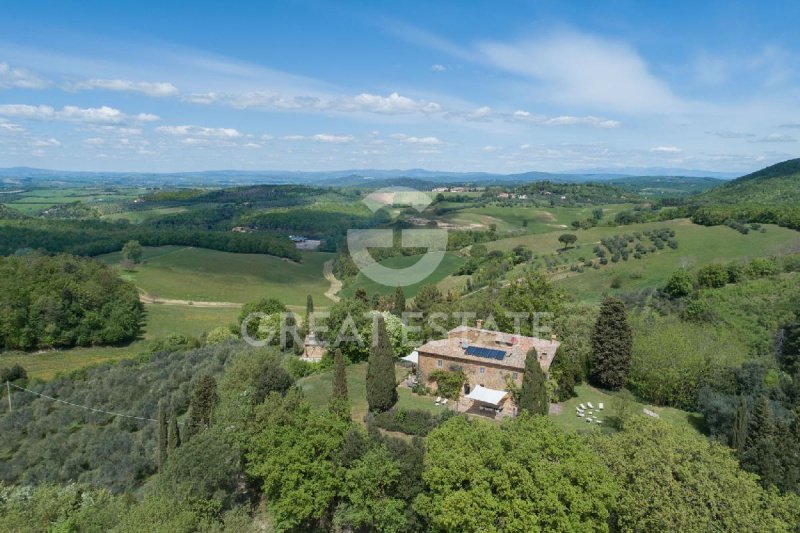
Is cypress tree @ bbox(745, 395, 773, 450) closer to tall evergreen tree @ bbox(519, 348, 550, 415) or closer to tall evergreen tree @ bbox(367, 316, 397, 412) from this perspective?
tall evergreen tree @ bbox(519, 348, 550, 415)

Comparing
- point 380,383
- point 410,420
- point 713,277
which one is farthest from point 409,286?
point 410,420

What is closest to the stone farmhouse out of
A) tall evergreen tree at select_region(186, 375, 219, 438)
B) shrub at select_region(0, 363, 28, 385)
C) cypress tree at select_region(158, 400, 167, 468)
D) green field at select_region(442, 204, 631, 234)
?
tall evergreen tree at select_region(186, 375, 219, 438)

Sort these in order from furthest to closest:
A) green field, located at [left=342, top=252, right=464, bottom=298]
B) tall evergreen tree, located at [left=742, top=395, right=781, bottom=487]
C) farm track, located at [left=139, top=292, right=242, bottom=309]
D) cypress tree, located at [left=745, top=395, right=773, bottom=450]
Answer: green field, located at [left=342, top=252, right=464, bottom=298] < farm track, located at [left=139, top=292, right=242, bottom=309] < cypress tree, located at [left=745, top=395, right=773, bottom=450] < tall evergreen tree, located at [left=742, top=395, right=781, bottom=487]

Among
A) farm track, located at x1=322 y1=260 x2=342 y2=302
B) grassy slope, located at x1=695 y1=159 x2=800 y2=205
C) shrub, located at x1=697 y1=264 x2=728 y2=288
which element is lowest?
farm track, located at x1=322 y1=260 x2=342 y2=302

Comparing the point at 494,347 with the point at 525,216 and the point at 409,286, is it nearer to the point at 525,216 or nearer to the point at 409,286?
the point at 409,286

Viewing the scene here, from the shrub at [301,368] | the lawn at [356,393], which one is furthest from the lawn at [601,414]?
the shrub at [301,368]

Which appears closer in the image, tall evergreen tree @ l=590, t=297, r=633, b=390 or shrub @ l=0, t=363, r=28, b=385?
tall evergreen tree @ l=590, t=297, r=633, b=390
